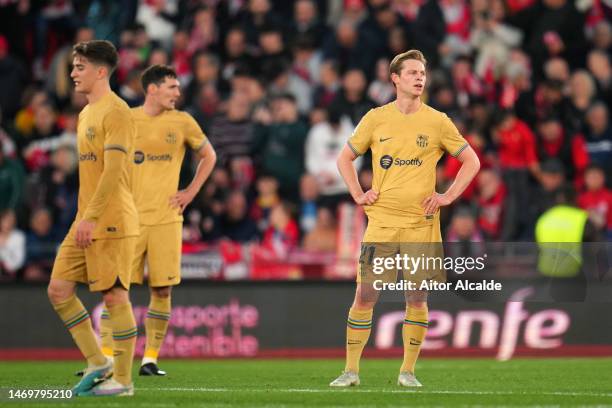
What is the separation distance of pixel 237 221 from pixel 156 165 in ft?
16.5

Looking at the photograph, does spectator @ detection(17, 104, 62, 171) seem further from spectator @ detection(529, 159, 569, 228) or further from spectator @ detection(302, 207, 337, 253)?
spectator @ detection(529, 159, 569, 228)

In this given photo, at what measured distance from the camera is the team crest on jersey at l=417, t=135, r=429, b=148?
33.9 feet

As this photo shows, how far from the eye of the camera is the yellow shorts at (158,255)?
40.3 feet

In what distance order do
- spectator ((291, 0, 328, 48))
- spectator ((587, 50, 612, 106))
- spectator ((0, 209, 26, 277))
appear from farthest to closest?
spectator ((291, 0, 328, 48)) < spectator ((587, 50, 612, 106)) < spectator ((0, 209, 26, 277))

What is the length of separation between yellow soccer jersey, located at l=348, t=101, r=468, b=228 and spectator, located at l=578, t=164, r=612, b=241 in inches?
264

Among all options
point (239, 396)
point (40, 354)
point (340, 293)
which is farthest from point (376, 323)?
point (239, 396)

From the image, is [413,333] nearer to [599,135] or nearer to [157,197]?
[157,197]

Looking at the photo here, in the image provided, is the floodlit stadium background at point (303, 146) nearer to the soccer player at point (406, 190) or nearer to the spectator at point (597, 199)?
the spectator at point (597, 199)

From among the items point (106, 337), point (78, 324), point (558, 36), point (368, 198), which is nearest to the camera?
point (78, 324)

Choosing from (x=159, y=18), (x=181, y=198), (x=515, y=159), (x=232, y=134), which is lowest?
(x=181, y=198)

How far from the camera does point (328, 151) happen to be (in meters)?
17.8

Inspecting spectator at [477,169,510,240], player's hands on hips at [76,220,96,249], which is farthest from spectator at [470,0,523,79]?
player's hands on hips at [76,220,96,249]

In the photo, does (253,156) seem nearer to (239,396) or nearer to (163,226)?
(163,226)

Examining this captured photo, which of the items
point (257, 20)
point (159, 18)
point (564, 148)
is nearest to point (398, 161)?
point (564, 148)
